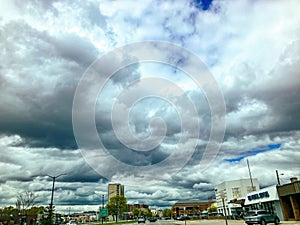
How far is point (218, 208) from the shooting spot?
476ft

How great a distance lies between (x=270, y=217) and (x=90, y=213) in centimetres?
18288

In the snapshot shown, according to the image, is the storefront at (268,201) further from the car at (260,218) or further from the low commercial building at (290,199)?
the car at (260,218)

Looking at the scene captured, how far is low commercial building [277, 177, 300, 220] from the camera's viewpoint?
35.3 meters

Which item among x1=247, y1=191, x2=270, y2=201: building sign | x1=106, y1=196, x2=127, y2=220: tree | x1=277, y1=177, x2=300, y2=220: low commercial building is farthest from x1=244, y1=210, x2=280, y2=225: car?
x1=106, y1=196, x2=127, y2=220: tree

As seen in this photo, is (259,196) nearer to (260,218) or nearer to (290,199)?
(290,199)

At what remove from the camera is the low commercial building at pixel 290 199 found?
35.3 meters

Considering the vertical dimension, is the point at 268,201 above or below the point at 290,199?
above

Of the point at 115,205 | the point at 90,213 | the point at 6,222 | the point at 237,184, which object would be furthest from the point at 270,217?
the point at 90,213

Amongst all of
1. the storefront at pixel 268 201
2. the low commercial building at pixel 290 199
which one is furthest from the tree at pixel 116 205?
the low commercial building at pixel 290 199

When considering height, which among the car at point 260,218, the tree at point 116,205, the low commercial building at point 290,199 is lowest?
the car at point 260,218

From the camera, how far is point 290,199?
37.0m

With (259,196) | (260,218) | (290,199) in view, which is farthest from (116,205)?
→ (260,218)

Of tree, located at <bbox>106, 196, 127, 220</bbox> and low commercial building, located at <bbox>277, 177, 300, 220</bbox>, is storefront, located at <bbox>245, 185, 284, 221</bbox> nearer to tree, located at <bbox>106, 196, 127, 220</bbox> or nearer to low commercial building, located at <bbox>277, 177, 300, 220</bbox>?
low commercial building, located at <bbox>277, 177, 300, 220</bbox>

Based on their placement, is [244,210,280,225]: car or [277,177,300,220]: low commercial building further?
[277,177,300,220]: low commercial building
